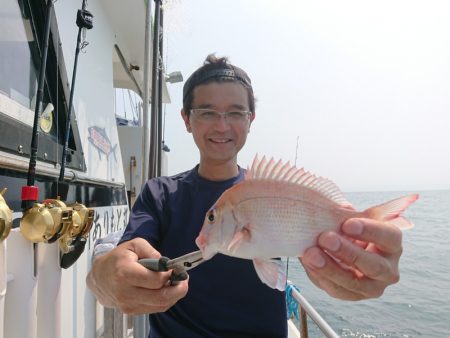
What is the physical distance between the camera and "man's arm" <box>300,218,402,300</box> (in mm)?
1193

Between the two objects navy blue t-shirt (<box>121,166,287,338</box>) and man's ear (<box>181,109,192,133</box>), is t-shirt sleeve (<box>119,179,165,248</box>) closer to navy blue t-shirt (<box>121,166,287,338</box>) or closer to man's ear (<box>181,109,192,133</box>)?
navy blue t-shirt (<box>121,166,287,338</box>)

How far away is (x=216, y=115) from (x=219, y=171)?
0.32 m

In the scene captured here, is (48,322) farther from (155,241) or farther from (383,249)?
(383,249)

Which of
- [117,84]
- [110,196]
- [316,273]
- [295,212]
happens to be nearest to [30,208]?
[295,212]

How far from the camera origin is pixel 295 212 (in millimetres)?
1332

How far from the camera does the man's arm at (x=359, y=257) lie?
1193mm

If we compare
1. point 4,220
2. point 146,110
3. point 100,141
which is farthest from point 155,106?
point 4,220

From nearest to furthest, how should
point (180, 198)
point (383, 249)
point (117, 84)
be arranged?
point (383, 249), point (180, 198), point (117, 84)

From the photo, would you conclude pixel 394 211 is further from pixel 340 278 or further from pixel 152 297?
pixel 152 297

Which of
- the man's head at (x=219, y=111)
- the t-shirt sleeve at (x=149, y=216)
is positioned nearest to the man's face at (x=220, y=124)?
the man's head at (x=219, y=111)

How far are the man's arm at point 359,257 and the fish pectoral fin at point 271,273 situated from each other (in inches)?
4.0

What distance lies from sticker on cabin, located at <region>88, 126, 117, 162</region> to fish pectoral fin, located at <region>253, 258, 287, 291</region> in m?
2.26

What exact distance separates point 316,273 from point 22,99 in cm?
181

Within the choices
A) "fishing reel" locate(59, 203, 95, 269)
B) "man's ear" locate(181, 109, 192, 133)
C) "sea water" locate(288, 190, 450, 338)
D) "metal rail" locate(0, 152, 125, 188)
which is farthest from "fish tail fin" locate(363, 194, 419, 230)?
"sea water" locate(288, 190, 450, 338)
